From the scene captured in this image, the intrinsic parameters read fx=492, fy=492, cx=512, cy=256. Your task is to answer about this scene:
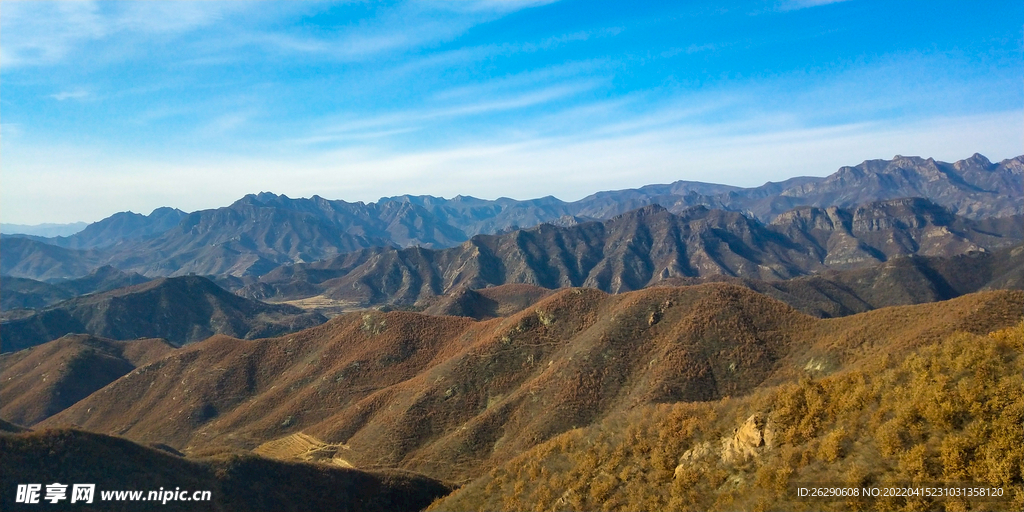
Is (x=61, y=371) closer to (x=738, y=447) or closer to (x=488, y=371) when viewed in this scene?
(x=488, y=371)

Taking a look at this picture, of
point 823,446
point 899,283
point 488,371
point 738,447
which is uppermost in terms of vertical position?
point 823,446

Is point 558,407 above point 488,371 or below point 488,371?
below

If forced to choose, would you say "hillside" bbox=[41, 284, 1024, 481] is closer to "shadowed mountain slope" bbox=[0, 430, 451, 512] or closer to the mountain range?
the mountain range

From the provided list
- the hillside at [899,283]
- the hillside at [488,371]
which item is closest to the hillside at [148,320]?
the hillside at [488,371]
